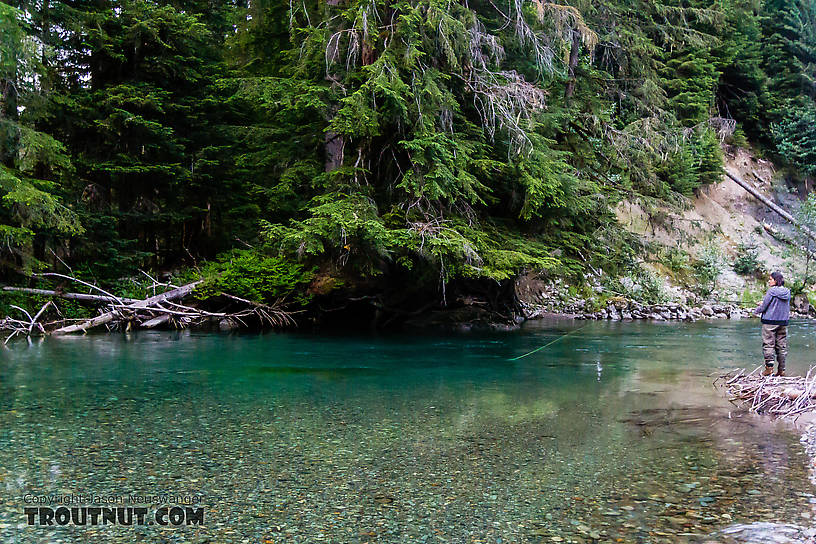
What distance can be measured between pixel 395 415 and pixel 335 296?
11.2 meters

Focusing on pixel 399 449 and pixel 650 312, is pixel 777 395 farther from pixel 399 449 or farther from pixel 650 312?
pixel 650 312

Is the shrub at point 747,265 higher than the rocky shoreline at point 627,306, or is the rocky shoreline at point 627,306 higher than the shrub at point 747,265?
the shrub at point 747,265

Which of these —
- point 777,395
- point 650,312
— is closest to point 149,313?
point 777,395

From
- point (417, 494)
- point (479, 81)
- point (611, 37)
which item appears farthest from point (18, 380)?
point (611, 37)

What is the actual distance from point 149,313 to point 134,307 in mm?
885

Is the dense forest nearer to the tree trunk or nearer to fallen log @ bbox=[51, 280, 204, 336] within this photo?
the tree trunk

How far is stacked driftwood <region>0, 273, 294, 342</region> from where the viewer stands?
16.7m

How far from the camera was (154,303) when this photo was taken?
17719mm

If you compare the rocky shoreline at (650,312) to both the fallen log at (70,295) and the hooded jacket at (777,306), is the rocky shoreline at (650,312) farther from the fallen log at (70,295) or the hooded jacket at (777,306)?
the hooded jacket at (777,306)

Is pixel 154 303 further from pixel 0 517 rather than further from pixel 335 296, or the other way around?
pixel 0 517

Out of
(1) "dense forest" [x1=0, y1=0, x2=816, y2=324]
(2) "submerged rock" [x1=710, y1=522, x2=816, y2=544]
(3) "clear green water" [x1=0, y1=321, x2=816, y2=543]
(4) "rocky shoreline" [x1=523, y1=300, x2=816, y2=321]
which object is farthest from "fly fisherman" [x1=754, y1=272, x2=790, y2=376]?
(4) "rocky shoreline" [x1=523, y1=300, x2=816, y2=321]

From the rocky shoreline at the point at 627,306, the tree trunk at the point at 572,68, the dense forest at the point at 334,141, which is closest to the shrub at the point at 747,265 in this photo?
the rocky shoreline at the point at 627,306

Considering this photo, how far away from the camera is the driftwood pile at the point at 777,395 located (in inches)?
302

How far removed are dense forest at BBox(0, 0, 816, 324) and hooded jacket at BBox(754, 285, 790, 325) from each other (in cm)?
556
